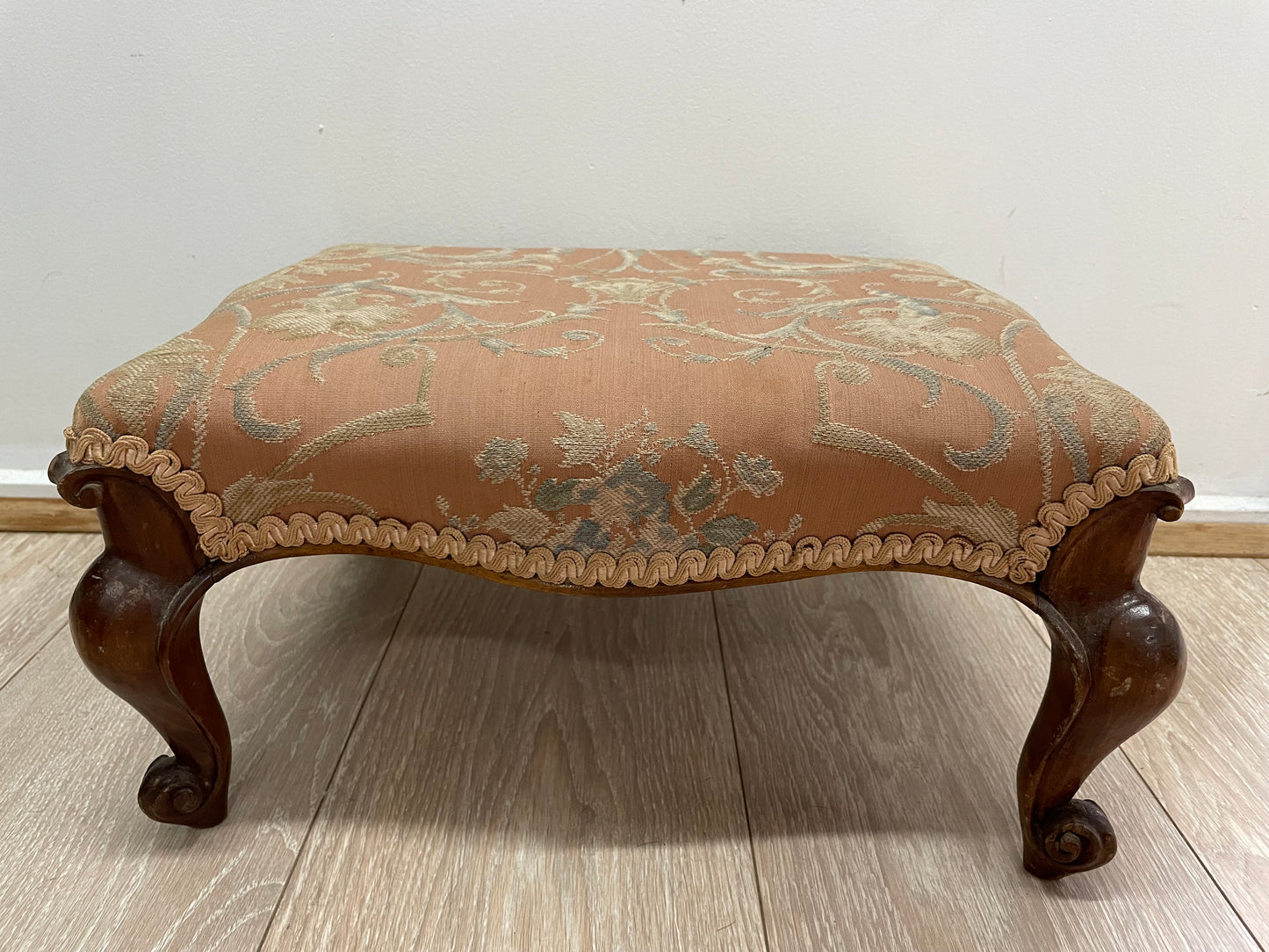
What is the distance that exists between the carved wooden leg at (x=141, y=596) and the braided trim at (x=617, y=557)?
0.02m

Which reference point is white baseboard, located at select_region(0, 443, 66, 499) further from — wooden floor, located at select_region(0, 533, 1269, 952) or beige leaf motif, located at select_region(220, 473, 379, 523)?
beige leaf motif, located at select_region(220, 473, 379, 523)

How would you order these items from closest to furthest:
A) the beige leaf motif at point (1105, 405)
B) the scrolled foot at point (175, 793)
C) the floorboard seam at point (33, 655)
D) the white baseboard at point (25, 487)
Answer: the beige leaf motif at point (1105, 405) → the scrolled foot at point (175, 793) → the floorboard seam at point (33, 655) → the white baseboard at point (25, 487)

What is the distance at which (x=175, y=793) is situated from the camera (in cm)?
63

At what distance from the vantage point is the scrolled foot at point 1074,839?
0.60 meters

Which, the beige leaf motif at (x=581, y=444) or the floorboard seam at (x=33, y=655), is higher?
the beige leaf motif at (x=581, y=444)

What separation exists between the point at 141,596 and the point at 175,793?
0.17m

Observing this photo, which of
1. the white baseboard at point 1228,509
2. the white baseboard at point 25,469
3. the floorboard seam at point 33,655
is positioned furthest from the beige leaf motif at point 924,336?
the white baseboard at point 25,469

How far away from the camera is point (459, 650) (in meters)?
0.87

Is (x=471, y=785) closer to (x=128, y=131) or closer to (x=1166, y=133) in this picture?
(x=128, y=131)

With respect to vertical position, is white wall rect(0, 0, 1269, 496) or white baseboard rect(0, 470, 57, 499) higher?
white wall rect(0, 0, 1269, 496)

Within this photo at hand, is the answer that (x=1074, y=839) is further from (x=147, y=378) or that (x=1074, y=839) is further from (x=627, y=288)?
(x=147, y=378)

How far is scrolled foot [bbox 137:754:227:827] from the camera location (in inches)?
24.5

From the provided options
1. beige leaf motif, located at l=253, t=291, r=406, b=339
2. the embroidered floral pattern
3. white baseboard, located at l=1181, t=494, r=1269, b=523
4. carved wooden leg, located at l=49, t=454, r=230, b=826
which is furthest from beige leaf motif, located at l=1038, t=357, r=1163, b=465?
white baseboard, located at l=1181, t=494, r=1269, b=523

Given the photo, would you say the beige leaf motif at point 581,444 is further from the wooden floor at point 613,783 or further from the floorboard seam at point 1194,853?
the floorboard seam at point 1194,853
